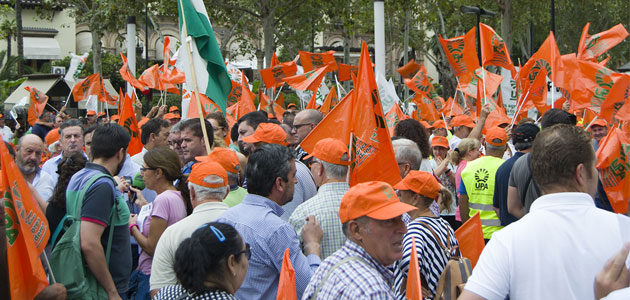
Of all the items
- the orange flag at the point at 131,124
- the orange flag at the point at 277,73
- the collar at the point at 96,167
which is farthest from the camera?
the orange flag at the point at 277,73

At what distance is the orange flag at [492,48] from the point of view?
11047 millimetres

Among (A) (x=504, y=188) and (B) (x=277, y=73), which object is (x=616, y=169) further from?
(B) (x=277, y=73)

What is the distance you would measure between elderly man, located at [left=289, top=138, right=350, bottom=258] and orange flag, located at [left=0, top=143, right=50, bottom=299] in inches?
56.0

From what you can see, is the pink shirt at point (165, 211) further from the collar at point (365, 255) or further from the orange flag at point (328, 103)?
the orange flag at point (328, 103)

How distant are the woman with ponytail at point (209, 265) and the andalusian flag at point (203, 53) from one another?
12.9 ft

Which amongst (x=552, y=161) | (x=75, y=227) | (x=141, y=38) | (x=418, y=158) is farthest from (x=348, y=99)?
(x=141, y=38)

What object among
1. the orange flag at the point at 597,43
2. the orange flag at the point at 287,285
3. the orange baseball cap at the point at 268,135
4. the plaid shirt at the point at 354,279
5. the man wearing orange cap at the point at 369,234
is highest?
the orange flag at the point at 597,43

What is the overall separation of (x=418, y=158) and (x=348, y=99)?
0.72 meters

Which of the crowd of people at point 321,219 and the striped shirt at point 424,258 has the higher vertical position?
the crowd of people at point 321,219

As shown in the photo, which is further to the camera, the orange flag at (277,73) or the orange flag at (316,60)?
the orange flag at (277,73)

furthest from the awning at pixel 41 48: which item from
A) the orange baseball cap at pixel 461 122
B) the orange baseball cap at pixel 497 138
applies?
the orange baseball cap at pixel 497 138

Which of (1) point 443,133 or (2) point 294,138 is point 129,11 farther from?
(2) point 294,138

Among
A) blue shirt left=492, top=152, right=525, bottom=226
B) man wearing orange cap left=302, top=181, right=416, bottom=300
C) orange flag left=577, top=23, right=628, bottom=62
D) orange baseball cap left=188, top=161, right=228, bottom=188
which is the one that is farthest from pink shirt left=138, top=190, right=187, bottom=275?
orange flag left=577, top=23, right=628, bottom=62

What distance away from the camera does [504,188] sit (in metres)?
5.91
